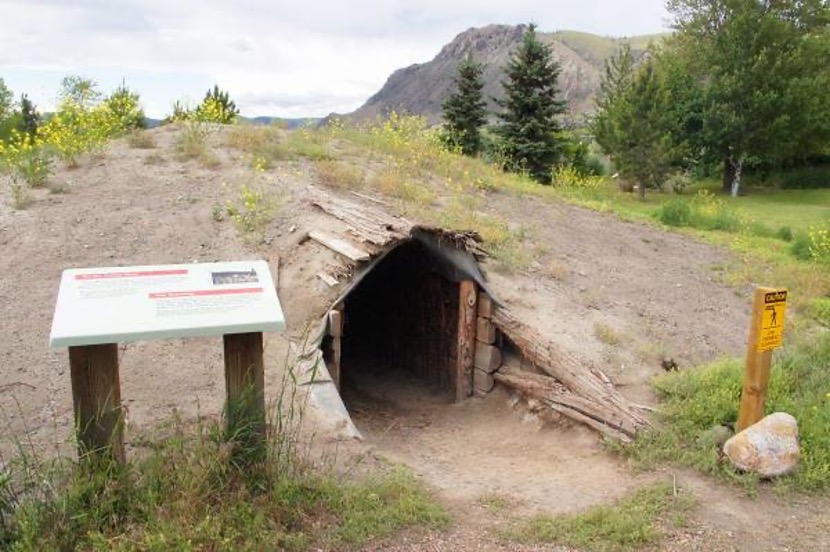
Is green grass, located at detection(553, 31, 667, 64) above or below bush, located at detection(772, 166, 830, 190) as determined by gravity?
above

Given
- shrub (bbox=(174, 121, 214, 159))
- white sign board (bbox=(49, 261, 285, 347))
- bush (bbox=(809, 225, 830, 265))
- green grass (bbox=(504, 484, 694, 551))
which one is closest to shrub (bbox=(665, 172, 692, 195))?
bush (bbox=(809, 225, 830, 265))

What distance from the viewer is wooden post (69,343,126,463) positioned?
372cm

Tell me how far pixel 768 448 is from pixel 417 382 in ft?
15.0

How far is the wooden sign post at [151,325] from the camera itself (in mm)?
3584

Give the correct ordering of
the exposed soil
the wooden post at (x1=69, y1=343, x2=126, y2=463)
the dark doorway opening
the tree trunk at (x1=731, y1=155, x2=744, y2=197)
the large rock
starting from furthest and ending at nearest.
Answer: the tree trunk at (x1=731, y1=155, x2=744, y2=197), the dark doorway opening, the large rock, the exposed soil, the wooden post at (x1=69, y1=343, x2=126, y2=463)

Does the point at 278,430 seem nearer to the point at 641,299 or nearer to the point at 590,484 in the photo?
the point at 590,484

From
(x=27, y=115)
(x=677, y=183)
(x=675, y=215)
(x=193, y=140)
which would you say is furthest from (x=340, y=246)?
(x=27, y=115)

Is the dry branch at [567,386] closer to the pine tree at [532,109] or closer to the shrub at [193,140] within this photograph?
the shrub at [193,140]

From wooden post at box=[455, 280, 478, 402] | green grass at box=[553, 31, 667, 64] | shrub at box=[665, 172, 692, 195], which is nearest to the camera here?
wooden post at box=[455, 280, 478, 402]

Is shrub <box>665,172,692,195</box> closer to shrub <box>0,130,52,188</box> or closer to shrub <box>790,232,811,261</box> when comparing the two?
shrub <box>790,232,811,261</box>

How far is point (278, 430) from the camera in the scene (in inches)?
164

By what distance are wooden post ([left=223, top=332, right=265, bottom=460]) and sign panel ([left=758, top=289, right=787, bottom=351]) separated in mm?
3393

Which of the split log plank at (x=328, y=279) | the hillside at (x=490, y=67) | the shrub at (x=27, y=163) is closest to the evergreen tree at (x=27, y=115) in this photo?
the shrub at (x=27, y=163)

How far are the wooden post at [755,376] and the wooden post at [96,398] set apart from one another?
407 centimetres
